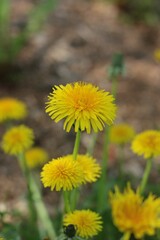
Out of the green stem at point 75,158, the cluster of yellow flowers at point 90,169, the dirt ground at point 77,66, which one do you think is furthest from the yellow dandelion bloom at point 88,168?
the dirt ground at point 77,66

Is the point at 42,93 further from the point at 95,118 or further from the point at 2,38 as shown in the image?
the point at 95,118

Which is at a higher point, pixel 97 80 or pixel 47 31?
pixel 47 31

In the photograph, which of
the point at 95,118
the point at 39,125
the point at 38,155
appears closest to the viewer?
the point at 95,118

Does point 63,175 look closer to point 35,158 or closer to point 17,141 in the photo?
point 17,141

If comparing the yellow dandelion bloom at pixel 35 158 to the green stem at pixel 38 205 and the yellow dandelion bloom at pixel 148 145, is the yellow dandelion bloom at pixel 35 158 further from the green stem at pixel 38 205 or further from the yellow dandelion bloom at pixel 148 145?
the yellow dandelion bloom at pixel 148 145

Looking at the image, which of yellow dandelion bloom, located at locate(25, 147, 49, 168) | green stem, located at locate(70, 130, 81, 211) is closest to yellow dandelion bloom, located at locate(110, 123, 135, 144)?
yellow dandelion bloom, located at locate(25, 147, 49, 168)

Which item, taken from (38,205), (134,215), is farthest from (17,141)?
(134,215)

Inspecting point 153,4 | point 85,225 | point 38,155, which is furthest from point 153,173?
point 153,4

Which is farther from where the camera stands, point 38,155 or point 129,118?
point 129,118
